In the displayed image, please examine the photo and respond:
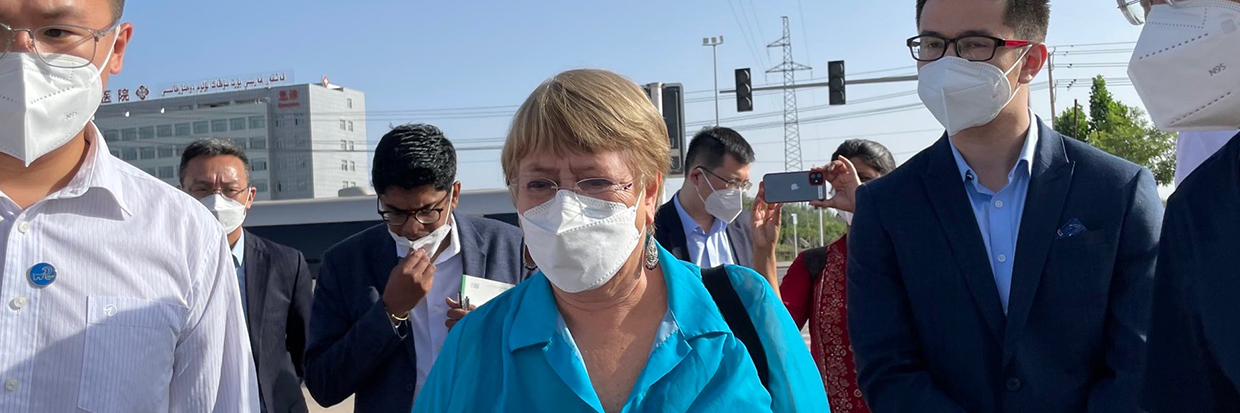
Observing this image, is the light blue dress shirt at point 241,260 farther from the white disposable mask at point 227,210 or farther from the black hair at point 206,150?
the black hair at point 206,150

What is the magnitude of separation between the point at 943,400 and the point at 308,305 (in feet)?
9.91

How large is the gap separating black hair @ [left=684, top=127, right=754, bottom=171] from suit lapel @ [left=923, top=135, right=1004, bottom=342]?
240cm

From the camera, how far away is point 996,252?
3.02 metres

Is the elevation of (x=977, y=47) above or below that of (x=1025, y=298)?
above

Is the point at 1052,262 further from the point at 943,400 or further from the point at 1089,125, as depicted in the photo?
the point at 1089,125

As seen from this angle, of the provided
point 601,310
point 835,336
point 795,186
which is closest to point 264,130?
point 795,186

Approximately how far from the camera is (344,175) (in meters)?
104

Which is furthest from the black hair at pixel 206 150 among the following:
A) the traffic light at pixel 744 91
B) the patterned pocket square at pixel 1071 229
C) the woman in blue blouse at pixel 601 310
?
the traffic light at pixel 744 91

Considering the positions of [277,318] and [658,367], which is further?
[277,318]

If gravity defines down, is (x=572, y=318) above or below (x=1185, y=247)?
below

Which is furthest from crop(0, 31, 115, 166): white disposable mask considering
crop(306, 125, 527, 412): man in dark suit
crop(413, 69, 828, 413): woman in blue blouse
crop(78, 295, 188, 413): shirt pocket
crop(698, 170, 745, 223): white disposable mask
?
crop(698, 170, 745, 223): white disposable mask

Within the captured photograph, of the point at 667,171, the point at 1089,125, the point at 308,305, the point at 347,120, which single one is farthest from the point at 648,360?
the point at 347,120

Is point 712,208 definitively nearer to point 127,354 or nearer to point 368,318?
point 368,318

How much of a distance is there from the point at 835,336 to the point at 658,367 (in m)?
1.92
